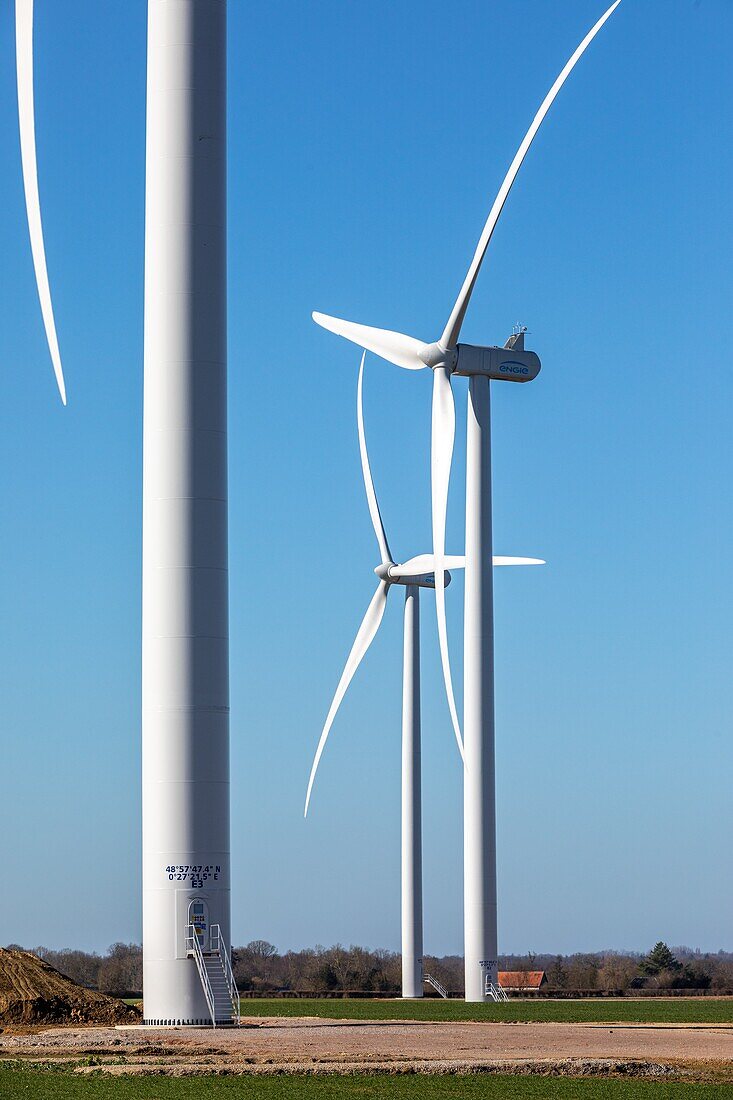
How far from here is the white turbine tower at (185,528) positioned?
4675 cm

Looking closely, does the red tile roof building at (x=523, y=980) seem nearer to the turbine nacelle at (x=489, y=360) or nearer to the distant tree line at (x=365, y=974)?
the distant tree line at (x=365, y=974)

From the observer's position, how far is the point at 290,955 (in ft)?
564

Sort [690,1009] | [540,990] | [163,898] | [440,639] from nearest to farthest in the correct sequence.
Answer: [163,898] < [440,639] < [690,1009] < [540,990]

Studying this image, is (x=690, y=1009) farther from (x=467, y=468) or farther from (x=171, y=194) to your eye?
(x=171, y=194)

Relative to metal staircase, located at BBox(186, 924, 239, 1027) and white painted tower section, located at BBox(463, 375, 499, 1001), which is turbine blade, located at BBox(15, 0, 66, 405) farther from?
white painted tower section, located at BBox(463, 375, 499, 1001)

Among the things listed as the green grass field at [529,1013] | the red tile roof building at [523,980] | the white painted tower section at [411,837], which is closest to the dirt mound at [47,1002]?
the green grass field at [529,1013]

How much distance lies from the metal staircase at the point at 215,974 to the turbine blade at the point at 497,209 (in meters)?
28.2

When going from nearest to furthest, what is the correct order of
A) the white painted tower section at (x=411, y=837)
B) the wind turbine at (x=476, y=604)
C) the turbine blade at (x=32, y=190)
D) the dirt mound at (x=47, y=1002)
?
the turbine blade at (x=32, y=190), the dirt mound at (x=47, y=1002), the wind turbine at (x=476, y=604), the white painted tower section at (x=411, y=837)

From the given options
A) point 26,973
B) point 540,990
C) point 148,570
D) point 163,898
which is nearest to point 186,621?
point 148,570

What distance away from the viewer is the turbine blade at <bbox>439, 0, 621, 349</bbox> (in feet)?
179

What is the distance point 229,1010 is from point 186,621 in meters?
10.7

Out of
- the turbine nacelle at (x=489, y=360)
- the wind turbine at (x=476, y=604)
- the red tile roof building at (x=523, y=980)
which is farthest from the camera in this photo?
the red tile roof building at (x=523, y=980)

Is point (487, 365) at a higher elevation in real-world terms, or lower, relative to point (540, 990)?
higher

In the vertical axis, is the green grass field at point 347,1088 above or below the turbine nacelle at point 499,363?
below
